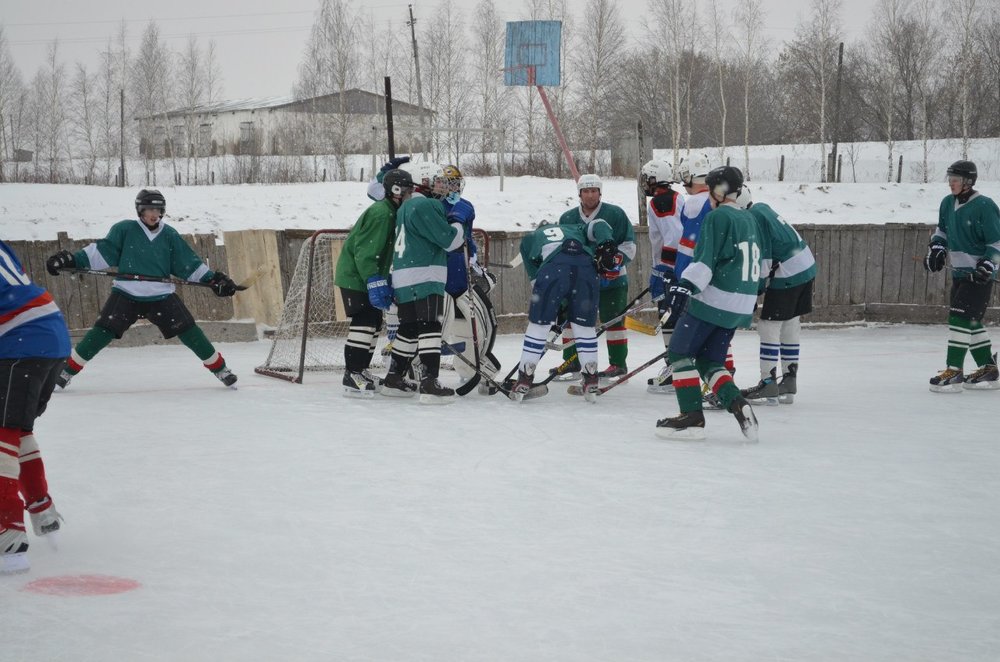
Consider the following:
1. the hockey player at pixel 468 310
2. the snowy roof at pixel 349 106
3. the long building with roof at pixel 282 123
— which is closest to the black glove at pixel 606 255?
the hockey player at pixel 468 310

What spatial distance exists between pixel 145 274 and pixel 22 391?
121 inches

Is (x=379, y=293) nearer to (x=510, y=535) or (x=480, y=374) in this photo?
(x=480, y=374)

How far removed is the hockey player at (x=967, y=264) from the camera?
20.5 feet

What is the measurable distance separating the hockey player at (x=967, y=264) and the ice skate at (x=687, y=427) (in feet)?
8.13

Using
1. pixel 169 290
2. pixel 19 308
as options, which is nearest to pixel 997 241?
pixel 169 290

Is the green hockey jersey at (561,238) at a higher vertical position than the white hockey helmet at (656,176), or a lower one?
lower

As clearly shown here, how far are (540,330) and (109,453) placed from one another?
2504mm

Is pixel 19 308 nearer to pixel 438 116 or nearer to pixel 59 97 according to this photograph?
pixel 438 116

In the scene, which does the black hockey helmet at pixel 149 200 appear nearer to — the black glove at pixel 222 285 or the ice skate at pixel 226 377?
the black glove at pixel 222 285

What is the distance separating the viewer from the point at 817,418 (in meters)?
5.55

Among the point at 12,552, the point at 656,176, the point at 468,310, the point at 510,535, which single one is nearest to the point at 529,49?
the point at 656,176

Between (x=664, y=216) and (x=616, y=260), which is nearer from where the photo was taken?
(x=616, y=260)

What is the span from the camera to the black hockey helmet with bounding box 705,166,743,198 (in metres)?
4.72

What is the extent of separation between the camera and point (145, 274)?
19.7 ft
